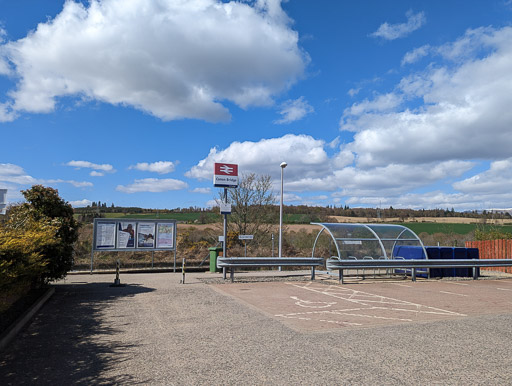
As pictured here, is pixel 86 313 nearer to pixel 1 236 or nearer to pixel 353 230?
pixel 1 236

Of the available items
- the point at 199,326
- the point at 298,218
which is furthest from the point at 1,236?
the point at 298,218

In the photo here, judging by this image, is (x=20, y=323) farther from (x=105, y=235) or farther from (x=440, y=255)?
(x=440, y=255)

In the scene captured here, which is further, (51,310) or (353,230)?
(353,230)

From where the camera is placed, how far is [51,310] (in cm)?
849

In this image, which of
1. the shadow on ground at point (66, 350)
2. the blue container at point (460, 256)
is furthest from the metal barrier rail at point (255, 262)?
the blue container at point (460, 256)

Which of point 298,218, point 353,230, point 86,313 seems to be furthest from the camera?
point 298,218

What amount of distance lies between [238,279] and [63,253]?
593 cm

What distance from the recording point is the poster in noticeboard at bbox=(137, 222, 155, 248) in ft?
60.4

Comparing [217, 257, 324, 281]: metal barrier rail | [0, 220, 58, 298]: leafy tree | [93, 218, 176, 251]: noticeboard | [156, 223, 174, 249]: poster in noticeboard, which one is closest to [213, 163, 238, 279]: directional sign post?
[156, 223, 174, 249]: poster in noticeboard

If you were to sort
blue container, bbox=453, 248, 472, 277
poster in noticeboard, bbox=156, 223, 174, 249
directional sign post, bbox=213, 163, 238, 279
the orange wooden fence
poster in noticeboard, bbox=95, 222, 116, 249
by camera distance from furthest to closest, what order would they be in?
1. the orange wooden fence
2. poster in noticeboard, bbox=156, 223, 174, 249
3. poster in noticeboard, bbox=95, 222, 116, 249
4. directional sign post, bbox=213, 163, 238, 279
5. blue container, bbox=453, 248, 472, 277

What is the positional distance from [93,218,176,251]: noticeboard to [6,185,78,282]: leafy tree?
5.56 metres

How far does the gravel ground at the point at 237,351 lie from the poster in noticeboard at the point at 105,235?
9581 mm

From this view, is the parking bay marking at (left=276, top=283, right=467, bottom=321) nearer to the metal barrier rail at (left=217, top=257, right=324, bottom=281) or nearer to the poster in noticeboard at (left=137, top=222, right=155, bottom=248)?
the metal barrier rail at (left=217, top=257, right=324, bottom=281)

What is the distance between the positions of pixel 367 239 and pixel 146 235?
32.5ft
